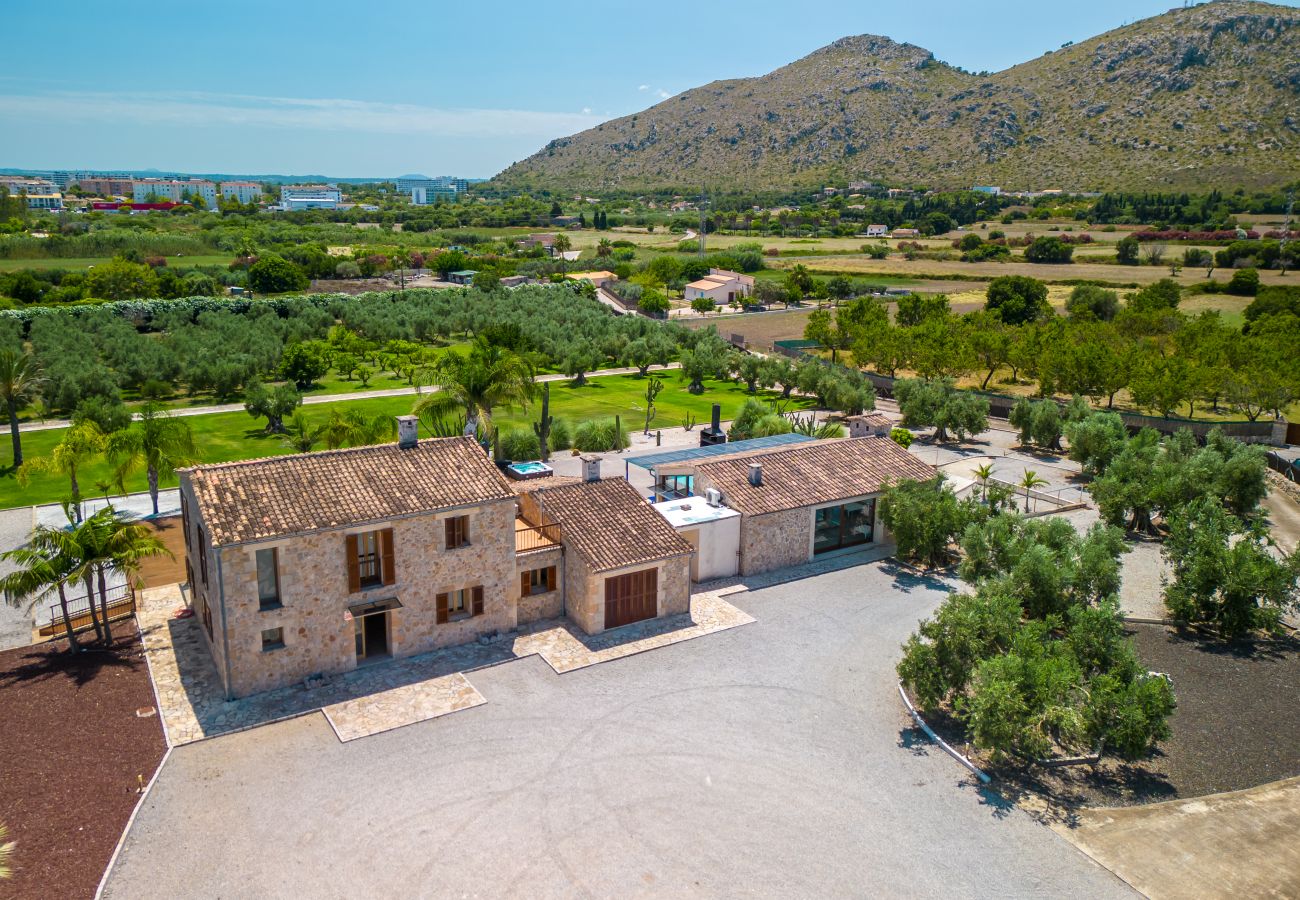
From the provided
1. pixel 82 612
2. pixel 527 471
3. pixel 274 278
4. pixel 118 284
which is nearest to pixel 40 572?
pixel 82 612

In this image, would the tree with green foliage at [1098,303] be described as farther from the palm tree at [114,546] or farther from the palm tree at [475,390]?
the palm tree at [114,546]

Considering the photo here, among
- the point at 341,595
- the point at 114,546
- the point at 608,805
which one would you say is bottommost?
the point at 608,805

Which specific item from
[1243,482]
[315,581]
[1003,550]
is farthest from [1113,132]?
[315,581]

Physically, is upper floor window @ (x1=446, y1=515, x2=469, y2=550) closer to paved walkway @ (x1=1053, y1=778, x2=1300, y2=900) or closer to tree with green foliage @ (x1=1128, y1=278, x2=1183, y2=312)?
paved walkway @ (x1=1053, y1=778, x2=1300, y2=900)

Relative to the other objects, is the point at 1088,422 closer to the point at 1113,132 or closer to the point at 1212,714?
the point at 1212,714

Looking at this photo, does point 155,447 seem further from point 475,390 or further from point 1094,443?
point 1094,443
